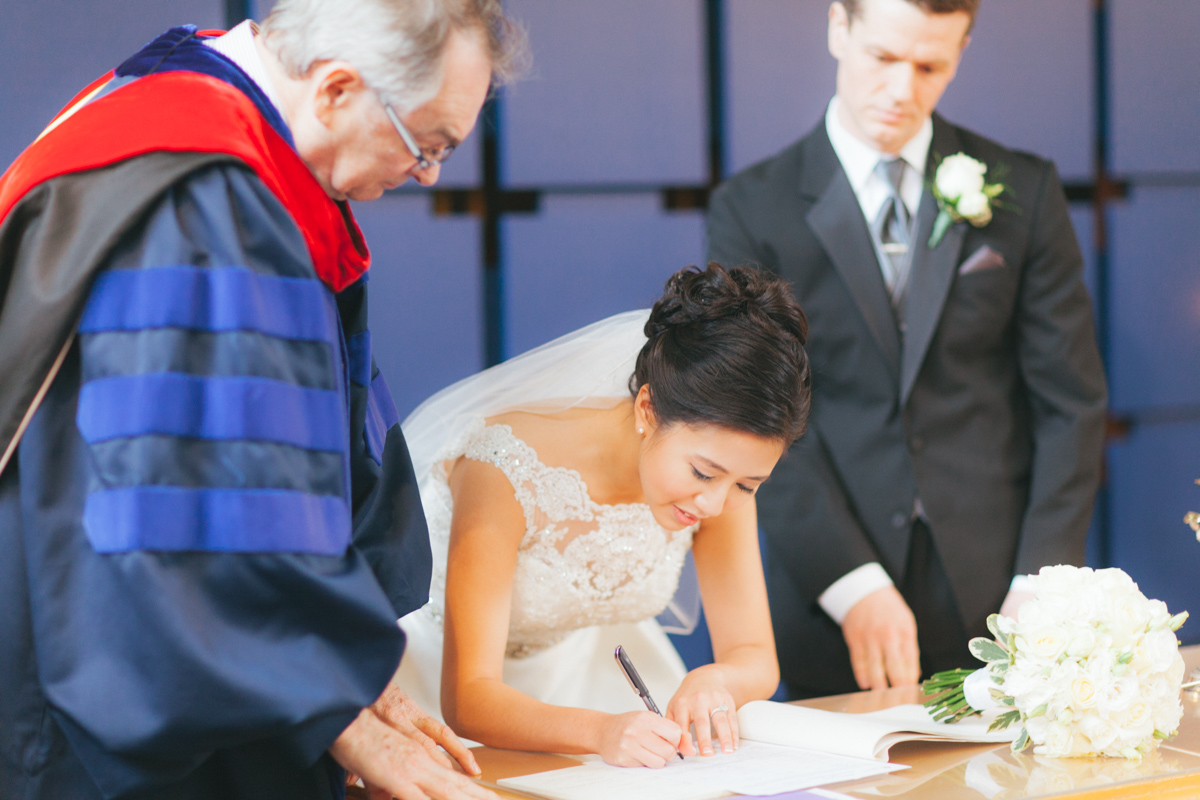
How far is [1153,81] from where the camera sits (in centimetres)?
361

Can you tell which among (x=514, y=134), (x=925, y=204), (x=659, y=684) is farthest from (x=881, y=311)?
(x=514, y=134)

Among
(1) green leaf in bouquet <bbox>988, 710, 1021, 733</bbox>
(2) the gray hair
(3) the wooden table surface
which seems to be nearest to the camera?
(2) the gray hair

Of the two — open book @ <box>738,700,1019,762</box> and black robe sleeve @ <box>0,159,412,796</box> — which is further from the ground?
black robe sleeve @ <box>0,159,412,796</box>

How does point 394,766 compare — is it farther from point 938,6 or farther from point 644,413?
point 938,6

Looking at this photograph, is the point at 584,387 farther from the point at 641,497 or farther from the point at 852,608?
the point at 852,608

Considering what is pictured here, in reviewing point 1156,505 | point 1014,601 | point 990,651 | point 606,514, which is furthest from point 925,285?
point 1156,505

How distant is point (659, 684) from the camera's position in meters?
2.18

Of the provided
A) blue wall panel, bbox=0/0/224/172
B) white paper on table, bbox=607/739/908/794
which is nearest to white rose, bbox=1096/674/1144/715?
white paper on table, bbox=607/739/908/794

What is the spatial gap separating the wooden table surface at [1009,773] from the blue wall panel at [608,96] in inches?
74.7

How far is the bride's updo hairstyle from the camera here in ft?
5.54

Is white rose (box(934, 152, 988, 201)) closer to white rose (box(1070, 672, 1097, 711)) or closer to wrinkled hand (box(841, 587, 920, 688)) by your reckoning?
wrinkled hand (box(841, 587, 920, 688))

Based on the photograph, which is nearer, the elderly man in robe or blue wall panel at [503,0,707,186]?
the elderly man in robe

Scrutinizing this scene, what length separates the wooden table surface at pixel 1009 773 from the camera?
125cm

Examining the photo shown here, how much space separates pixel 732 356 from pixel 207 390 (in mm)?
846
